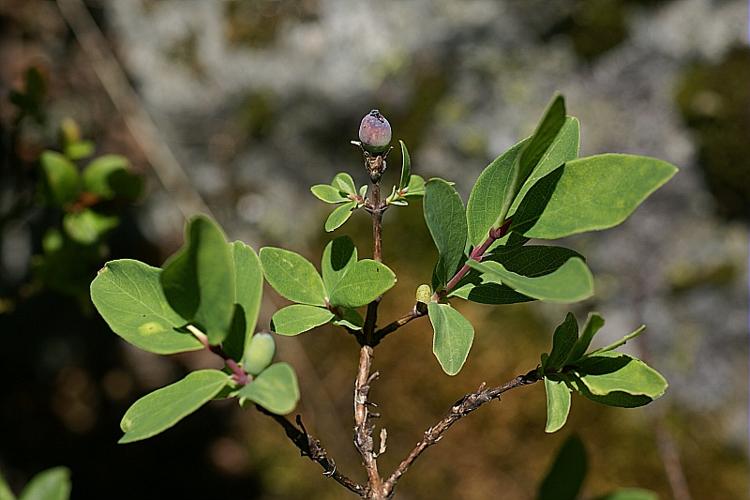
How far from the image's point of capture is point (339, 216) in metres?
0.57

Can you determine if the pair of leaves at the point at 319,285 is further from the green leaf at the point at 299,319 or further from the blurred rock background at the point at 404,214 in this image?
the blurred rock background at the point at 404,214

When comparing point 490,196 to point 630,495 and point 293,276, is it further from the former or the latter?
point 630,495

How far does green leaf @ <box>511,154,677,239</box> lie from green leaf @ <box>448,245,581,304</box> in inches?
0.5

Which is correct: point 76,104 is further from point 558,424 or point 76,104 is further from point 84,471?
point 558,424

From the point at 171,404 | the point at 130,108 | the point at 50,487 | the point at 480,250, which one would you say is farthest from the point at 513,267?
the point at 130,108

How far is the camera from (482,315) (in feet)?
5.68

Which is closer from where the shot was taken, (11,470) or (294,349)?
(11,470)

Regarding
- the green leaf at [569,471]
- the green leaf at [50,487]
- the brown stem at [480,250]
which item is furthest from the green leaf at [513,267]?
the green leaf at [50,487]

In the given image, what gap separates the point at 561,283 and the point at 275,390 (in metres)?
0.19

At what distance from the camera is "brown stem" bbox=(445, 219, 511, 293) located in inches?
20.9

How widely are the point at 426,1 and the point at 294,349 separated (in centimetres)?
87

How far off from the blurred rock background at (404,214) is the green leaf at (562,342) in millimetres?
1150

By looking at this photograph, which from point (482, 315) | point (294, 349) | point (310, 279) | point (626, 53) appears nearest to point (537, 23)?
point (626, 53)

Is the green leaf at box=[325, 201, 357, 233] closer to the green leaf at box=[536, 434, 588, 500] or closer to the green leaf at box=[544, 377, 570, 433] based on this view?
the green leaf at box=[544, 377, 570, 433]
